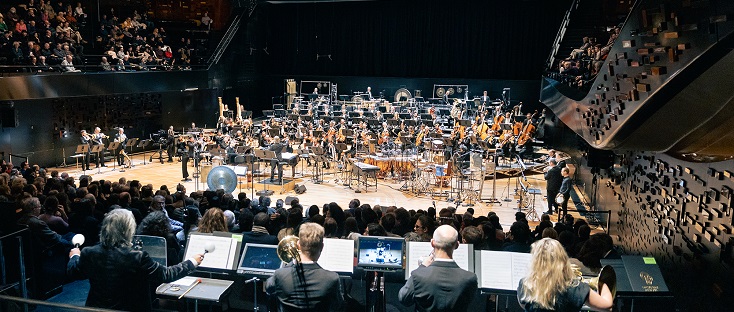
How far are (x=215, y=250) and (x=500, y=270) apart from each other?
2.73m

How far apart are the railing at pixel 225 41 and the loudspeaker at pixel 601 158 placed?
18.4 meters

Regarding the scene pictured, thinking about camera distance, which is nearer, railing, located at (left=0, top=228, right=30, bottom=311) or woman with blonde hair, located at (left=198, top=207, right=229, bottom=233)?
railing, located at (left=0, top=228, right=30, bottom=311)

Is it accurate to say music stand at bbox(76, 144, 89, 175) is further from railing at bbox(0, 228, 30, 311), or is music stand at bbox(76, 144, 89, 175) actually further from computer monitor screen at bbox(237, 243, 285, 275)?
computer monitor screen at bbox(237, 243, 285, 275)

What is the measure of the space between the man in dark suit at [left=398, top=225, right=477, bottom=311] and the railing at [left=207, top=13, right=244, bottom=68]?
23.1 m

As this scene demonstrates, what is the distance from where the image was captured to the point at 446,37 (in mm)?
29406

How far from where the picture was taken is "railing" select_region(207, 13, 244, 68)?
26078 mm

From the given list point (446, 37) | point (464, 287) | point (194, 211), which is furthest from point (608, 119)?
point (446, 37)

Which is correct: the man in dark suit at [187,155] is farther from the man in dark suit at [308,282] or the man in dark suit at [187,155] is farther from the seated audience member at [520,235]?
the man in dark suit at [308,282]

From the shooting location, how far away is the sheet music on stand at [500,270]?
5.14 m

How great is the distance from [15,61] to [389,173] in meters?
11.7

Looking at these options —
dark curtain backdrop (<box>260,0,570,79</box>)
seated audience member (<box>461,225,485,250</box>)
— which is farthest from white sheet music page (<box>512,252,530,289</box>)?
dark curtain backdrop (<box>260,0,570,79</box>)

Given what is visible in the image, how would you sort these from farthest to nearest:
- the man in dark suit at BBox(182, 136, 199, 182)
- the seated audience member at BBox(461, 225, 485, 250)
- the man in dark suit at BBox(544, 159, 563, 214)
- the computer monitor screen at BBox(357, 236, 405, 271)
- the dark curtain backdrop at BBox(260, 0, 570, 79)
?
the dark curtain backdrop at BBox(260, 0, 570, 79) < the man in dark suit at BBox(182, 136, 199, 182) < the man in dark suit at BBox(544, 159, 563, 214) < the seated audience member at BBox(461, 225, 485, 250) < the computer monitor screen at BBox(357, 236, 405, 271)

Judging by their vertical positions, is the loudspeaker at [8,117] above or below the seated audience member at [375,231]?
above

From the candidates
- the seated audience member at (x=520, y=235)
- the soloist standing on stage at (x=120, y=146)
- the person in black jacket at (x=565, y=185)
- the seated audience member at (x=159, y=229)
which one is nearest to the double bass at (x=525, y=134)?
the person in black jacket at (x=565, y=185)
